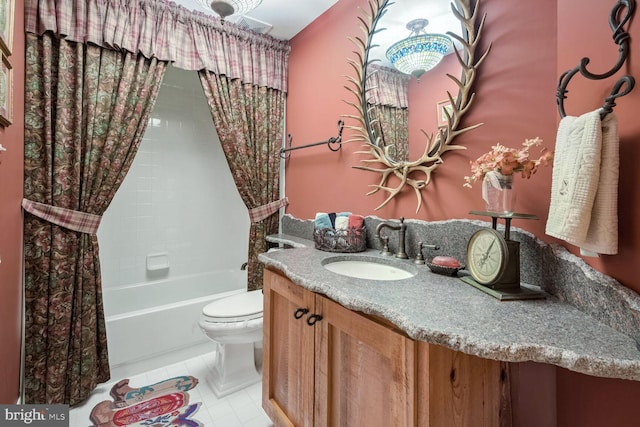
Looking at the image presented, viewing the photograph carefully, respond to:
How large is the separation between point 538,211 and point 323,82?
5.10 feet

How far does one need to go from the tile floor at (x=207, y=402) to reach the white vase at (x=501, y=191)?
1508 millimetres

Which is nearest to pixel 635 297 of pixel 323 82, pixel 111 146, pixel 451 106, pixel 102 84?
pixel 451 106

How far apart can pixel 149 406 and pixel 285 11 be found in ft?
8.54

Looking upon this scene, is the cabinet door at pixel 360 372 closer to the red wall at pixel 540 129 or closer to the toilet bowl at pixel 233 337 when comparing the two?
the red wall at pixel 540 129

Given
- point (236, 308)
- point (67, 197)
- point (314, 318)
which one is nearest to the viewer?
point (314, 318)

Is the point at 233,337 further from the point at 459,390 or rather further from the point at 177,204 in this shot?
the point at 177,204

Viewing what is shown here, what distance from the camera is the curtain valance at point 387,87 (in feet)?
4.59

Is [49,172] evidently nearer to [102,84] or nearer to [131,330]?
[102,84]

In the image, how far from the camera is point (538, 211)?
3.09 feet

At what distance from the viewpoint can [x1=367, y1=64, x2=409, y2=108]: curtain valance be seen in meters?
1.40

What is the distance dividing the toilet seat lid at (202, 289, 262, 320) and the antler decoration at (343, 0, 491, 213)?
3.18 ft

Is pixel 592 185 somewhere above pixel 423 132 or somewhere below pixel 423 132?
below

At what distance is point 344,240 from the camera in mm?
1505

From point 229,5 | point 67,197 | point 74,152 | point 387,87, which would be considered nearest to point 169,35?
point 229,5
